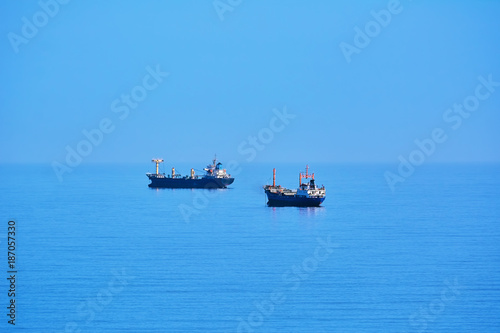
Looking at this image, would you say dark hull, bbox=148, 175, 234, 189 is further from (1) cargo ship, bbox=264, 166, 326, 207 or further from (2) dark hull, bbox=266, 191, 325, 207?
(2) dark hull, bbox=266, 191, 325, 207

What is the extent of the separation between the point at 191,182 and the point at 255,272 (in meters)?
126

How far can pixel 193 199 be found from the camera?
154000mm

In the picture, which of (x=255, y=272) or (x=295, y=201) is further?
(x=295, y=201)

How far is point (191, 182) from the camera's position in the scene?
614 feet

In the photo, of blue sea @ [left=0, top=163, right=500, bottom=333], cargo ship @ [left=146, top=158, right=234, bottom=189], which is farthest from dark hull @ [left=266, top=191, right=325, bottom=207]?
cargo ship @ [left=146, top=158, right=234, bottom=189]

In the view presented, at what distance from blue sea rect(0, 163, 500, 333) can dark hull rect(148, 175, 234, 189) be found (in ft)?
236

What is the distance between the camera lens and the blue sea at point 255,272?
4900cm

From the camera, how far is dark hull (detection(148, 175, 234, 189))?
184625 mm

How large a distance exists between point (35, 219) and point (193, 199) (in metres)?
51.7

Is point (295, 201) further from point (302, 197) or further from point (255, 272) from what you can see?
point (255, 272)

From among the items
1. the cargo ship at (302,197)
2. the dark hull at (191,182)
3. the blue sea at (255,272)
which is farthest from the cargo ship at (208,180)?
the blue sea at (255,272)

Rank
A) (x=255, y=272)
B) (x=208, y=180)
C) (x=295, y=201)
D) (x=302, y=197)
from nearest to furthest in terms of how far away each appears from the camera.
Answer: (x=255, y=272), (x=302, y=197), (x=295, y=201), (x=208, y=180)

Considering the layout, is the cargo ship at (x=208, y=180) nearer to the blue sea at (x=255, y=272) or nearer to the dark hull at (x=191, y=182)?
the dark hull at (x=191, y=182)

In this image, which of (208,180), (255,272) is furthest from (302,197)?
(208,180)
